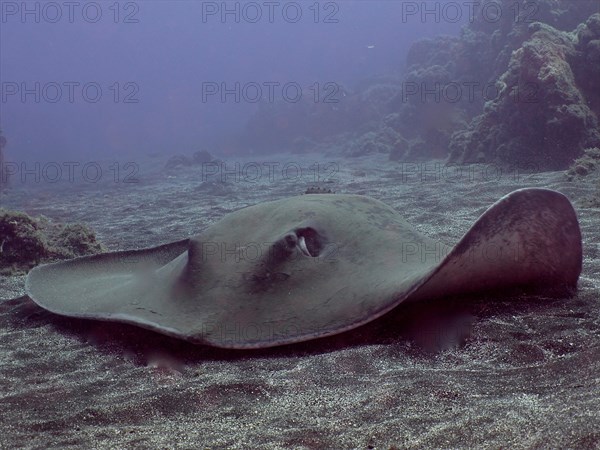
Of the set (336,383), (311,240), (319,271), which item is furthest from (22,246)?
(336,383)

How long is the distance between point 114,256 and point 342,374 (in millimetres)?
2949

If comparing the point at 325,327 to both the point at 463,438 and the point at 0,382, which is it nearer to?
the point at 463,438

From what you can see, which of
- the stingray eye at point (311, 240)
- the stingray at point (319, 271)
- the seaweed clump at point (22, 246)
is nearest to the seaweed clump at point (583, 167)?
the stingray at point (319, 271)

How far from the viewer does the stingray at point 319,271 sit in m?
2.50

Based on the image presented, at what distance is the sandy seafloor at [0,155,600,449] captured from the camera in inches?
79.0

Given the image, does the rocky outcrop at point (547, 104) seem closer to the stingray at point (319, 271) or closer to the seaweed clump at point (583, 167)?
the seaweed clump at point (583, 167)

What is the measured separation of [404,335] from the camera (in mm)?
2887

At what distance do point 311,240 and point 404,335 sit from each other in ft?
2.77

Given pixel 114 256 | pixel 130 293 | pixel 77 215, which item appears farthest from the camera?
pixel 77 215

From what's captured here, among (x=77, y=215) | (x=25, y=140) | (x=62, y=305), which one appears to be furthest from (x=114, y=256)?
(x=25, y=140)

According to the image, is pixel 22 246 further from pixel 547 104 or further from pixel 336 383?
pixel 547 104

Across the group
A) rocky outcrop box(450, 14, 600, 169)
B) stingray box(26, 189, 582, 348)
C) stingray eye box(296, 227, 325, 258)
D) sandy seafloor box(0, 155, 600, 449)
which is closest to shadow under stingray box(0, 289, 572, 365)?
sandy seafloor box(0, 155, 600, 449)

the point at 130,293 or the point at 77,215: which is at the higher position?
the point at 130,293

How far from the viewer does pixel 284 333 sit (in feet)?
8.29
